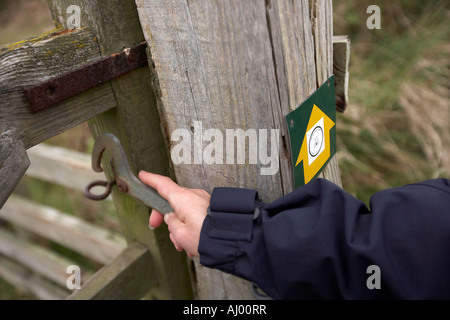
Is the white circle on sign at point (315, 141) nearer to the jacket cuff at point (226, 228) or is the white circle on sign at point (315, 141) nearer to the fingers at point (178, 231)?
the jacket cuff at point (226, 228)

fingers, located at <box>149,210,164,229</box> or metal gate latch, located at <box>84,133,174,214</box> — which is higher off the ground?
metal gate latch, located at <box>84,133,174,214</box>

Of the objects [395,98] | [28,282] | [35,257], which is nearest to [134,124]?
[395,98]

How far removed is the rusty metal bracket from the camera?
736 mm

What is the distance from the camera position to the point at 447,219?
0.71 meters

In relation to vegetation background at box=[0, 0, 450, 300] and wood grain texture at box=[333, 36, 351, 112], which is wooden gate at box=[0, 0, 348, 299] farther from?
vegetation background at box=[0, 0, 450, 300]

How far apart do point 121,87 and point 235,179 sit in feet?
1.25

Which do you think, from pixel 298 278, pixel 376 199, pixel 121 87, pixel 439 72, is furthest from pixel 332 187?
pixel 439 72

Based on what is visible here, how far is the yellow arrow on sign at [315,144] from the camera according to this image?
34.6 inches

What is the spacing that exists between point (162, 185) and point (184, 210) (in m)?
0.10

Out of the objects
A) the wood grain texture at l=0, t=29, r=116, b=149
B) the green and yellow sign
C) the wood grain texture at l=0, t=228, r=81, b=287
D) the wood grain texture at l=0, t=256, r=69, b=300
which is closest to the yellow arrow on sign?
the green and yellow sign

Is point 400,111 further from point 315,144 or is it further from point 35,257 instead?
point 35,257

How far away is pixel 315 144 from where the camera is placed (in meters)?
0.92

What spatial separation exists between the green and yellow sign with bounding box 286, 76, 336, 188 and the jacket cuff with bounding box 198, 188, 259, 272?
0.15 meters

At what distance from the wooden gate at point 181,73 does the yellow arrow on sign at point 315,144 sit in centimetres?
6
